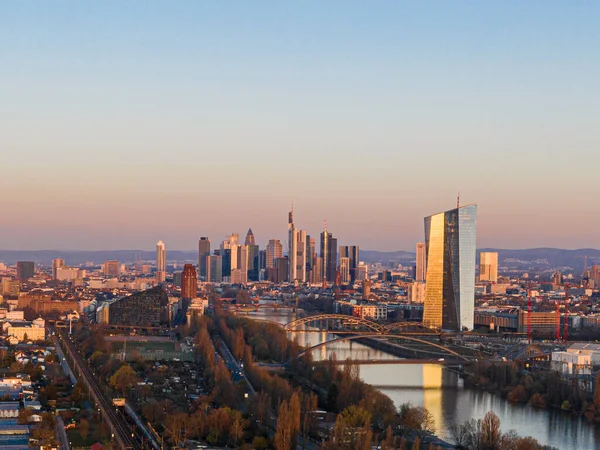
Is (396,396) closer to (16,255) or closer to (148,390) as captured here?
(148,390)

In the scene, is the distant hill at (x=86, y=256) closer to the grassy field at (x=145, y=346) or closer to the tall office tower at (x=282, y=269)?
the tall office tower at (x=282, y=269)

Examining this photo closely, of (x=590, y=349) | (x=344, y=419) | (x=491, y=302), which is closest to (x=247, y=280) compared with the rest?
(x=491, y=302)

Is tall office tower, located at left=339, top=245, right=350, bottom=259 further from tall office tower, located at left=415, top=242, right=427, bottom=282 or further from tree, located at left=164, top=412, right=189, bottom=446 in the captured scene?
tree, located at left=164, top=412, right=189, bottom=446

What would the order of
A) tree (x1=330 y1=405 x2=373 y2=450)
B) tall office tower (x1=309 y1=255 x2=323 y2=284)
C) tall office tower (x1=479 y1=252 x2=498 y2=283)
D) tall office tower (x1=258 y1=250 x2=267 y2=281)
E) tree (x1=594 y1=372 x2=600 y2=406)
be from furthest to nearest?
tall office tower (x1=258 y1=250 x2=267 y2=281), tall office tower (x1=309 y1=255 x2=323 y2=284), tall office tower (x1=479 y1=252 x2=498 y2=283), tree (x1=594 y1=372 x2=600 y2=406), tree (x1=330 y1=405 x2=373 y2=450)

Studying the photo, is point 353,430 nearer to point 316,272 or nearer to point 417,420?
point 417,420

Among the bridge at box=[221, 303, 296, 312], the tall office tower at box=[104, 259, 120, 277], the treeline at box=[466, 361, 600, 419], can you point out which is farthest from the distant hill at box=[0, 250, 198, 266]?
the treeline at box=[466, 361, 600, 419]
